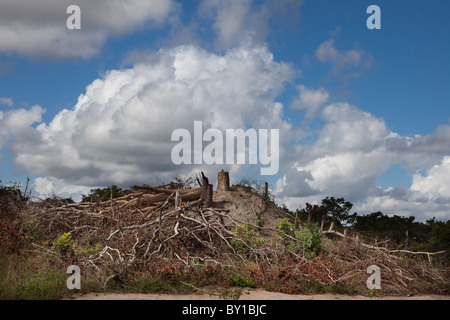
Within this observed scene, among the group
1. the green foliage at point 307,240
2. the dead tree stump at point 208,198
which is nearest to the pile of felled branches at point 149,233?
the dead tree stump at point 208,198

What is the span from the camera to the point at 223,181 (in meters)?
19.0

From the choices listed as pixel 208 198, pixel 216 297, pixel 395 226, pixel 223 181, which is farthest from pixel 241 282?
pixel 395 226

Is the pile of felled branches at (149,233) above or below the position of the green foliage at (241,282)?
above

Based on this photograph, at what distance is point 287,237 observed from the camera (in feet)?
43.6

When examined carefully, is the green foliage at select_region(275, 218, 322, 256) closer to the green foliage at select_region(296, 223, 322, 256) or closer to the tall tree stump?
the green foliage at select_region(296, 223, 322, 256)

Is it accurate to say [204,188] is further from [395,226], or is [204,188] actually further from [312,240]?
[395,226]

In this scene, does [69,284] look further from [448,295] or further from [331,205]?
[331,205]

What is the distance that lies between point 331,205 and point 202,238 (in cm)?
1604

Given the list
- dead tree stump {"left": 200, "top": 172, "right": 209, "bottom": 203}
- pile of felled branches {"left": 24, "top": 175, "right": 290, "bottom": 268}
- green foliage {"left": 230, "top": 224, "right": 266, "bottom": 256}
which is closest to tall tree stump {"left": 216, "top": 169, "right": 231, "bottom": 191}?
dead tree stump {"left": 200, "top": 172, "right": 209, "bottom": 203}

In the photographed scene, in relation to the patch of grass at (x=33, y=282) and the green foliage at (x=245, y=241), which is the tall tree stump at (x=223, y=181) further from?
the patch of grass at (x=33, y=282)

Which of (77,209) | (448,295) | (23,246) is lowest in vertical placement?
(448,295)

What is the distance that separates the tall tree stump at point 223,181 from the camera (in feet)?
62.1
